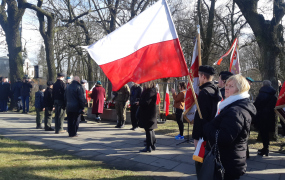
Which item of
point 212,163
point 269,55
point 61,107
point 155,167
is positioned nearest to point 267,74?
point 269,55

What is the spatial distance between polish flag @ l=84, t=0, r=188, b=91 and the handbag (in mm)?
1654

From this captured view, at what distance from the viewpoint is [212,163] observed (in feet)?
8.70

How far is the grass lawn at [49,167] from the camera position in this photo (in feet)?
14.9

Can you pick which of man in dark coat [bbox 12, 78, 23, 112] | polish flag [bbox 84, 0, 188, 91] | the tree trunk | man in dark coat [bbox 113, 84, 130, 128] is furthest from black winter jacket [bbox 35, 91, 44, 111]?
the tree trunk

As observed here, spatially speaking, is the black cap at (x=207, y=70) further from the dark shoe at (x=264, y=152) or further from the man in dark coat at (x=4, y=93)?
the man in dark coat at (x=4, y=93)

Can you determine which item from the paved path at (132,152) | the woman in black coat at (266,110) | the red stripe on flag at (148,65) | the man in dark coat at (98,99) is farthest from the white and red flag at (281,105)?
the man in dark coat at (98,99)

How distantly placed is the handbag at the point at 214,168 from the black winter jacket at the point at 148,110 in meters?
3.23

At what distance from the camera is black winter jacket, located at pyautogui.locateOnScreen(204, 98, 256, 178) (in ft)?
8.53

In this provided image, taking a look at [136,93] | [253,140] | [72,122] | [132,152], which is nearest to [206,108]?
[132,152]

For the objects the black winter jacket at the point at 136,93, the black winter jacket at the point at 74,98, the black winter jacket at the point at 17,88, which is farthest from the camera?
the black winter jacket at the point at 17,88

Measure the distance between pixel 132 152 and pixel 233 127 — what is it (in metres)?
4.04

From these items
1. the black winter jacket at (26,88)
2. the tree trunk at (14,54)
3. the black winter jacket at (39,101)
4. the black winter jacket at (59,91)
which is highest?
the tree trunk at (14,54)

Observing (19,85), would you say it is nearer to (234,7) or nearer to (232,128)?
(232,128)

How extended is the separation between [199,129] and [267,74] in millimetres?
5696
